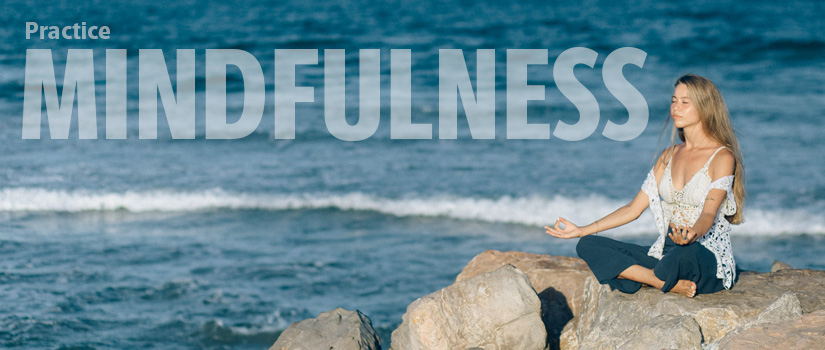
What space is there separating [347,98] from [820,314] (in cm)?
1217

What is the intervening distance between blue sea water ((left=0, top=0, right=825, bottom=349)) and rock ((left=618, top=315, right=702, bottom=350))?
2.65m

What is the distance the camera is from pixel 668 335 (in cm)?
376

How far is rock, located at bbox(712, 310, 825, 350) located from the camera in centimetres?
333

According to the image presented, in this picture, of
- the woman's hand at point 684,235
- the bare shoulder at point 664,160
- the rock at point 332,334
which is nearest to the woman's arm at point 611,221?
the bare shoulder at point 664,160

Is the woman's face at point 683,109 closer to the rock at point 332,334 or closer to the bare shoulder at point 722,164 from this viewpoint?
the bare shoulder at point 722,164

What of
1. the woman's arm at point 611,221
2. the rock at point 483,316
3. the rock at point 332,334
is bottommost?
the rock at point 332,334

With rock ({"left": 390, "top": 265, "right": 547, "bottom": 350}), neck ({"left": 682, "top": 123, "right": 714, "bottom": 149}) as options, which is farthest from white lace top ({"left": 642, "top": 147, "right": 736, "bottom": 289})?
rock ({"left": 390, "top": 265, "right": 547, "bottom": 350})

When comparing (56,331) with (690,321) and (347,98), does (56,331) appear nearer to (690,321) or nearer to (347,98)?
(690,321)

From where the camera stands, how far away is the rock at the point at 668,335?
3742mm

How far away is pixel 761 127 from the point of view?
12664 millimetres

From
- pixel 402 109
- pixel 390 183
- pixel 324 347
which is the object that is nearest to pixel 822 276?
pixel 324 347

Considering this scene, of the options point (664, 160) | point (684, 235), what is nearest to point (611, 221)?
point (664, 160)

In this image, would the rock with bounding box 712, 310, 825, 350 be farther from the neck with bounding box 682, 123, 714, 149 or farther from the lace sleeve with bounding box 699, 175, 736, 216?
the neck with bounding box 682, 123, 714, 149

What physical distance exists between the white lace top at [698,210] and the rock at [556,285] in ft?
2.27
